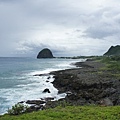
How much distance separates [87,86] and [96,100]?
1039 cm

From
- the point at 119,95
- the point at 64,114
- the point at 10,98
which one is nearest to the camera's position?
the point at 64,114

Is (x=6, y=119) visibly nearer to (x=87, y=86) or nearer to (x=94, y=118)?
(x=94, y=118)

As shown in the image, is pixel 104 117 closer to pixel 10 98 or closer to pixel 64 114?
pixel 64 114

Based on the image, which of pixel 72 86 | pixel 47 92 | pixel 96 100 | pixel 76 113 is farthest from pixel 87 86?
pixel 76 113

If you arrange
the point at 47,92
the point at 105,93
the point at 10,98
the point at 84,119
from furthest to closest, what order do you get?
the point at 47,92
the point at 10,98
the point at 105,93
the point at 84,119

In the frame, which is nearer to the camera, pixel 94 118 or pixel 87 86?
pixel 94 118

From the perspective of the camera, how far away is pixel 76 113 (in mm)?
16188

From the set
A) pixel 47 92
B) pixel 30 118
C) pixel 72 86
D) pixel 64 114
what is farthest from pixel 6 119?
pixel 72 86

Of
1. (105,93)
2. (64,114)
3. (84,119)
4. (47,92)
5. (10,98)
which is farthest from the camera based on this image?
(47,92)

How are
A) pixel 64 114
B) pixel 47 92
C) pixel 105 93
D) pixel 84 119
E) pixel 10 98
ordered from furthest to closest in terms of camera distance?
1. pixel 47 92
2. pixel 10 98
3. pixel 105 93
4. pixel 64 114
5. pixel 84 119

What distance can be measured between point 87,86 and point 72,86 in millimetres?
3075

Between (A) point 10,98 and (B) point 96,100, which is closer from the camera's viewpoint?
(B) point 96,100

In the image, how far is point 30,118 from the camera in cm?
1527

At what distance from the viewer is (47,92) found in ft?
126
